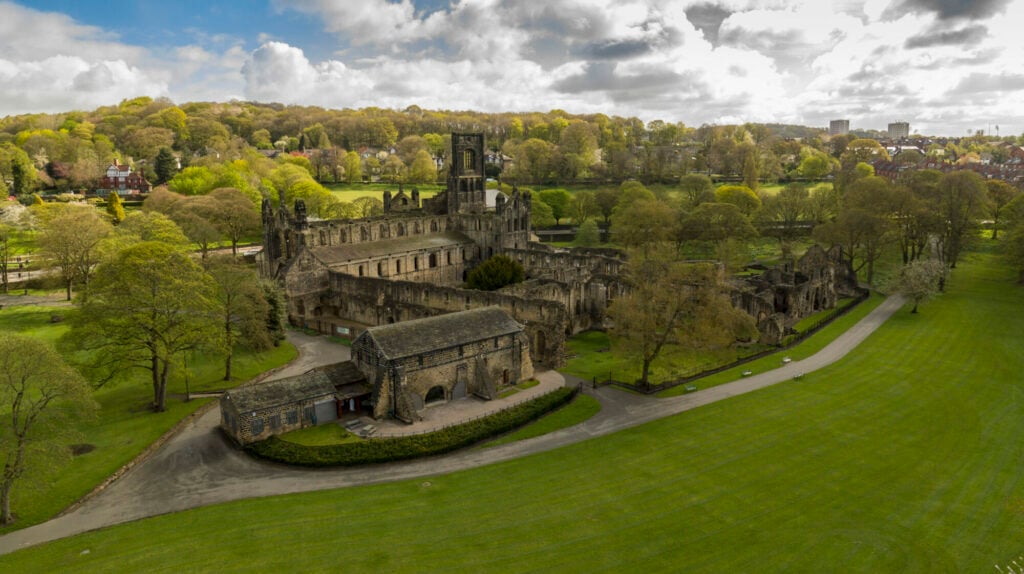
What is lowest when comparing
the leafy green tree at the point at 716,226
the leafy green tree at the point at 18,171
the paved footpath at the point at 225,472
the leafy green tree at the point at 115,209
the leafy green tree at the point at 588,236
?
the paved footpath at the point at 225,472

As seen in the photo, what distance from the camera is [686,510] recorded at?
2642 cm

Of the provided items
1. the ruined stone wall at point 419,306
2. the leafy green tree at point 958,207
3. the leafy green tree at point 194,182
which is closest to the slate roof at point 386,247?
the ruined stone wall at point 419,306

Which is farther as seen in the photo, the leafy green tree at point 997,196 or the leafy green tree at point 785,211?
the leafy green tree at point 785,211

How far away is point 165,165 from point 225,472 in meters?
105

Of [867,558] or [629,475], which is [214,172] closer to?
[629,475]

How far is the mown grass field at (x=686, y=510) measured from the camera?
2303 centimetres

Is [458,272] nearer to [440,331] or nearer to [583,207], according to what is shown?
[440,331]

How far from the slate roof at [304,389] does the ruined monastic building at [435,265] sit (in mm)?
12405

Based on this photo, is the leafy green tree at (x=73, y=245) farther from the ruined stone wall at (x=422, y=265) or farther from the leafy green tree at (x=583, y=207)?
the leafy green tree at (x=583, y=207)

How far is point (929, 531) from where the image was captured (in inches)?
982

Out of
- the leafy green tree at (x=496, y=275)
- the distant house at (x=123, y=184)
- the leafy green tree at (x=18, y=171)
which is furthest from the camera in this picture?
the distant house at (x=123, y=184)

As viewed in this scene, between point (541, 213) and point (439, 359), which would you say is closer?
point (439, 359)

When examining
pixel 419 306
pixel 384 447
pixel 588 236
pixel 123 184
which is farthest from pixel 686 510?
pixel 123 184

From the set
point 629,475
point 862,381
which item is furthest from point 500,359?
point 862,381
